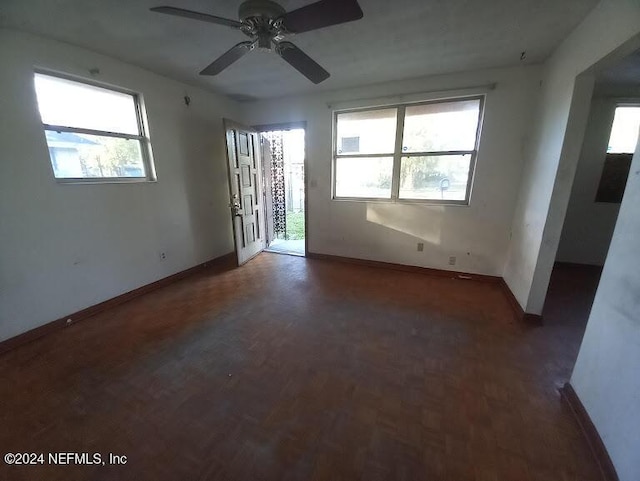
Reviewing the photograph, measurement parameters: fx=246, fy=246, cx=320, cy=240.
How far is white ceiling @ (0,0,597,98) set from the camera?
1743 millimetres

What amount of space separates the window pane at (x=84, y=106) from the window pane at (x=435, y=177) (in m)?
3.47

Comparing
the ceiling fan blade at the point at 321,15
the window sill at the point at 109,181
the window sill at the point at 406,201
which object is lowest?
the window sill at the point at 406,201

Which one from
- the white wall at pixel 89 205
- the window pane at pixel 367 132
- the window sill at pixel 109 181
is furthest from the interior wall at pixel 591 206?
the window sill at pixel 109 181

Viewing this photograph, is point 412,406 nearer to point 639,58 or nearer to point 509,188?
point 509,188

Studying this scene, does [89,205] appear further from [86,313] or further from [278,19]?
[278,19]

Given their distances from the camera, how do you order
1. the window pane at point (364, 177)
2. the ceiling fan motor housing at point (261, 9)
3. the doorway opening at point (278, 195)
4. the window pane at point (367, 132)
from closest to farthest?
the ceiling fan motor housing at point (261, 9) < the window pane at point (367, 132) < the window pane at point (364, 177) < the doorway opening at point (278, 195)

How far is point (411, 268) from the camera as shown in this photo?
12.0 ft

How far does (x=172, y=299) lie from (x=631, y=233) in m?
3.78

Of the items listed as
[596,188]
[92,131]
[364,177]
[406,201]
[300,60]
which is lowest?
[406,201]

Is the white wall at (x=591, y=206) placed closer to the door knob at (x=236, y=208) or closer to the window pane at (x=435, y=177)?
the window pane at (x=435, y=177)

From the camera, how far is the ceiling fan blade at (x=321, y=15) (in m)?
1.32

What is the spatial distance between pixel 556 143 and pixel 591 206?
2.40 metres

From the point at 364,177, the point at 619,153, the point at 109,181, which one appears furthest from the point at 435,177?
the point at 109,181

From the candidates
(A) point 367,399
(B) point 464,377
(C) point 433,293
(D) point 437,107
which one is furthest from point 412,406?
(D) point 437,107
